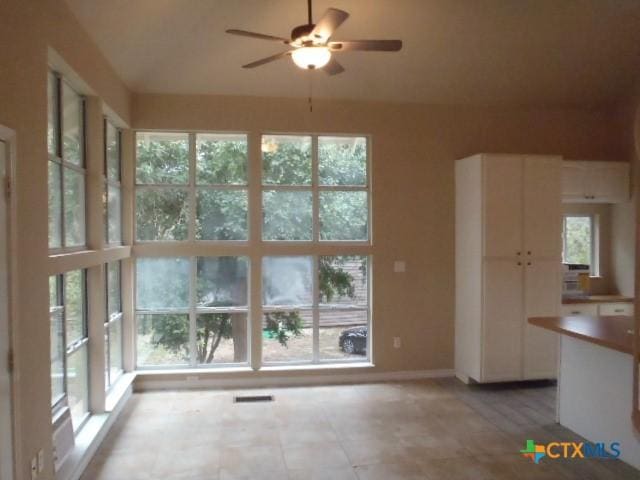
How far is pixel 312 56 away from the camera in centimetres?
273

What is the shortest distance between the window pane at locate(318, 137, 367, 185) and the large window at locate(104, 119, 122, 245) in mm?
2031

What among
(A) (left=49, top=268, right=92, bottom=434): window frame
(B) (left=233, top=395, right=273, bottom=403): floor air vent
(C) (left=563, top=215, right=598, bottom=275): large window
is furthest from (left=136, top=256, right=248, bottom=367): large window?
(C) (left=563, top=215, right=598, bottom=275): large window

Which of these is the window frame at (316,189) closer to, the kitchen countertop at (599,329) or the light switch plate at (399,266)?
the light switch plate at (399,266)

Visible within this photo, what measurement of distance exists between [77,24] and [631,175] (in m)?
5.54

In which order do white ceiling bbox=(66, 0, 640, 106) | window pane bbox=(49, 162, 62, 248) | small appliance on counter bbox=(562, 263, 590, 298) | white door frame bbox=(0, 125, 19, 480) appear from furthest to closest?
small appliance on counter bbox=(562, 263, 590, 298) < white ceiling bbox=(66, 0, 640, 106) < window pane bbox=(49, 162, 62, 248) < white door frame bbox=(0, 125, 19, 480)

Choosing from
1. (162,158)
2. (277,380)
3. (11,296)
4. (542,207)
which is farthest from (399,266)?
(11,296)

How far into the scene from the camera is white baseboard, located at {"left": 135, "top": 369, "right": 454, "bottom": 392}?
4.76m

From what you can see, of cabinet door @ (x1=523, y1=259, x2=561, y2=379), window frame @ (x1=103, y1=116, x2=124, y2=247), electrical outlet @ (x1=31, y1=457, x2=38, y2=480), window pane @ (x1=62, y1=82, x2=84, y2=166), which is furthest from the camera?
cabinet door @ (x1=523, y1=259, x2=561, y2=379)

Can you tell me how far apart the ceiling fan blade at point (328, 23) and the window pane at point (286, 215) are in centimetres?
246

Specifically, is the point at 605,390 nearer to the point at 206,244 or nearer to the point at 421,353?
the point at 421,353

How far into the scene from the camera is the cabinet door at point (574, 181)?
5078 millimetres

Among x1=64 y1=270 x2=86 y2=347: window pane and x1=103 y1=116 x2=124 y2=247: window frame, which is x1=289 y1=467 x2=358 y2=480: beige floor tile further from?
x1=103 y1=116 x2=124 y2=247: window frame

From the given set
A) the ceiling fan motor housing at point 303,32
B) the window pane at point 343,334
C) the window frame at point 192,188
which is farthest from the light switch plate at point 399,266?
the ceiling fan motor housing at point 303,32

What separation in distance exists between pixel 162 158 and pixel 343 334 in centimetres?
267
